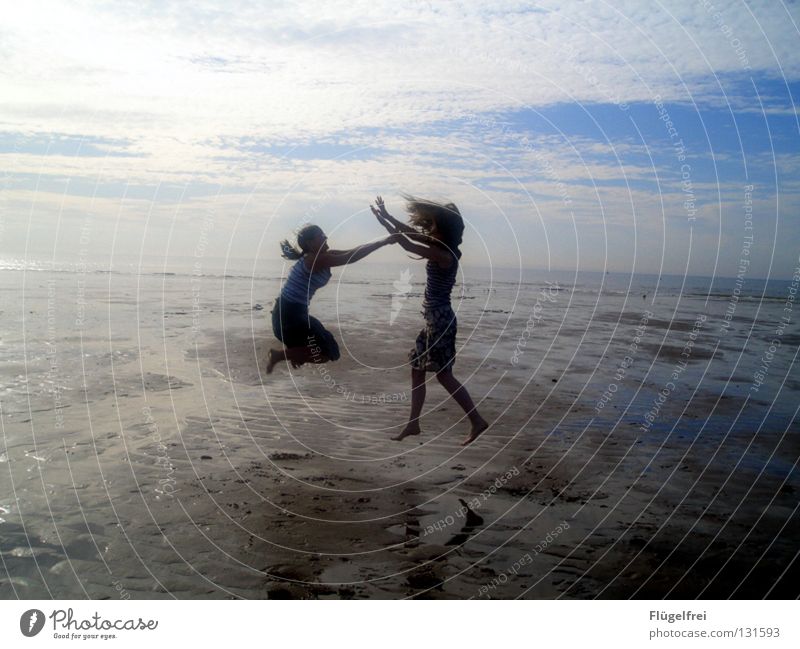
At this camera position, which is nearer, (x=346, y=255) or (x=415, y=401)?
(x=346, y=255)

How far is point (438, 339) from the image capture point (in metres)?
4.82

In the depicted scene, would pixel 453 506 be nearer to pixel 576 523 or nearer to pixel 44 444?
pixel 576 523

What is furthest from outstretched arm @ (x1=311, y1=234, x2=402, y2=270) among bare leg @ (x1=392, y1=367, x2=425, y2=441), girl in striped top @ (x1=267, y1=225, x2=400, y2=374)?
bare leg @ (x1=392, y1=367, x2=425, y2=441)

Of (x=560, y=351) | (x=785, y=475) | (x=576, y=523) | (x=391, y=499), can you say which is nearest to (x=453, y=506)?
(x=391, y=499)

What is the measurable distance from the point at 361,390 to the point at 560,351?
377 cm

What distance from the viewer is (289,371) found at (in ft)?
24.8

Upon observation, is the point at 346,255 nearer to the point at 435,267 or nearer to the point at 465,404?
the point at 435,267

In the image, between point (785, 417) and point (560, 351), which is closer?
point (785, 417)

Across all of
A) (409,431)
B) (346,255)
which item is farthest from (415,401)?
(346,255)

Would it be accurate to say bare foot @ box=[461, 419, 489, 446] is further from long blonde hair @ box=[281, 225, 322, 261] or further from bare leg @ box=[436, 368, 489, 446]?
long blonde hair @ box=[281, 225, 322, 261]

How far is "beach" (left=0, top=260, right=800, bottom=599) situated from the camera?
3.55 m

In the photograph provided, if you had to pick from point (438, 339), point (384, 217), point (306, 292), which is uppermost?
point (384, 217)

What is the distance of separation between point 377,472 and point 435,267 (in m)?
1.56

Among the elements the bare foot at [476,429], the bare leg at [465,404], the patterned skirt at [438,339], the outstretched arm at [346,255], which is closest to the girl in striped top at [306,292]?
the outstretched arm at [346,255]
